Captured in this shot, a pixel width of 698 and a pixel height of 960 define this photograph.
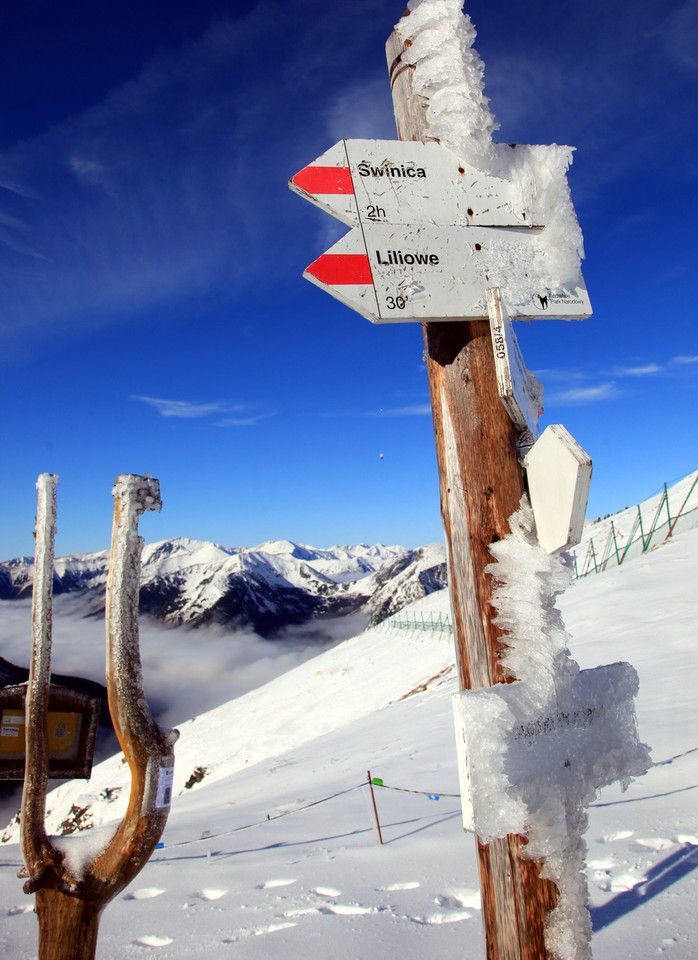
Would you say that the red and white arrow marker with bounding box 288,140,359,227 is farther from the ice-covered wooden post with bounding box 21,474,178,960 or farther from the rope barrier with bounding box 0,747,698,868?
the rope barrier with bounding box 0,747,698,868

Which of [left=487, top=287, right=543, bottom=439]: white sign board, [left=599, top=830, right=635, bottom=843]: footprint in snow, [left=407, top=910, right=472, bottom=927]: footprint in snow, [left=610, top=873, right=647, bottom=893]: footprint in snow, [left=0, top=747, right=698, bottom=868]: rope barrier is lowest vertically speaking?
[left=0, top=747, right=698, bottom=868]: rope barrier

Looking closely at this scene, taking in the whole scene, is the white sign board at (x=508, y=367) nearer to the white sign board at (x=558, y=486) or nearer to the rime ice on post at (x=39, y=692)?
the white sign board at (x=558, y=486)

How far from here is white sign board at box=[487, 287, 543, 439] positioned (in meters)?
2.03

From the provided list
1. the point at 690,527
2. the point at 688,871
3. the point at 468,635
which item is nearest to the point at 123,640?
the point at 468,635

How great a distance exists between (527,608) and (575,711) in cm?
37

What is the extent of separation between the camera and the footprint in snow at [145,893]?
207 inches

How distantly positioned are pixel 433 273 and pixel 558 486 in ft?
2.94

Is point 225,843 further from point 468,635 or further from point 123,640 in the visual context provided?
point 468,635

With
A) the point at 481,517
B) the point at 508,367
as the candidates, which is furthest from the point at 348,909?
the point at 508,367

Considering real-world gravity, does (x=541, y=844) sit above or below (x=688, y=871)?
above

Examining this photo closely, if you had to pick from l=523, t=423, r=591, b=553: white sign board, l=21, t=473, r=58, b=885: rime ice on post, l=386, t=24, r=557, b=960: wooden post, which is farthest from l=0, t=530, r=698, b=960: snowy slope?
l=523, t=423, r=591, b=553: white sign board

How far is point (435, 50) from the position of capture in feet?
7.75

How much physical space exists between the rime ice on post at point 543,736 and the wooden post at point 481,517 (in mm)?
52

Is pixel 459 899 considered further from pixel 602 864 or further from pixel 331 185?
pixel 331 185
